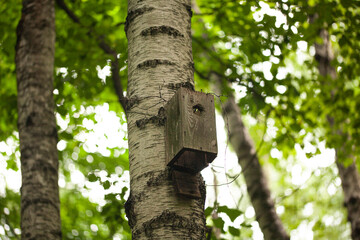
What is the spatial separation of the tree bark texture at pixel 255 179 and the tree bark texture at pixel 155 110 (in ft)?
5.46

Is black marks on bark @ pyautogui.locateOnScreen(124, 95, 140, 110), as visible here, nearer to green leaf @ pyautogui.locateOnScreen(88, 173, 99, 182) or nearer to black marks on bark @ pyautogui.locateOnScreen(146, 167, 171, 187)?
black marks on bark @ pyautogui.locateOnScreen(146, 167, 171, 187)

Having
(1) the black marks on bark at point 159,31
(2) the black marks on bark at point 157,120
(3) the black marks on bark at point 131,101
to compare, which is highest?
(1) the black marks on bark at point 159,31

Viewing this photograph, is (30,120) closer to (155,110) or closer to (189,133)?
(155,110)

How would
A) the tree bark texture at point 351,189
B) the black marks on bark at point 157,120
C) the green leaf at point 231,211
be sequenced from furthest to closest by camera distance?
the tree bark texture at point 351,189, the green leaf at point 231,211, the black marks on bark at point 157,120

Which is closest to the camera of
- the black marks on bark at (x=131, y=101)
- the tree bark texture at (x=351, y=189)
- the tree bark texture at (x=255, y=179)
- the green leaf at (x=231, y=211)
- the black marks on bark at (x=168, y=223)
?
the black marks on bark at (x=168, y=223)

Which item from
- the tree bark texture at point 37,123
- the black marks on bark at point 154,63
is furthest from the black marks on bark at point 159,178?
the tree bark texture at point 37,123

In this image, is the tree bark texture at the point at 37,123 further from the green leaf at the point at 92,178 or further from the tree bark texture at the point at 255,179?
the tree bark texture at the point at 255,179

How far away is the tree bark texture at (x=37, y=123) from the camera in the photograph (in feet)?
8.84

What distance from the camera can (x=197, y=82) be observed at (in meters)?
6.17

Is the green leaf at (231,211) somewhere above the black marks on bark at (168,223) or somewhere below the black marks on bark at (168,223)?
above

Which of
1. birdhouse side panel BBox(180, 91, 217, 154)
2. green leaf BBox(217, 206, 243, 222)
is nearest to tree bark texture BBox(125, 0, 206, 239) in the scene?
birdhouse side panel BBox(180, 91, 217, 154)

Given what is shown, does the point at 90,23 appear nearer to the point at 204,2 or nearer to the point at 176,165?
the point at 204,2

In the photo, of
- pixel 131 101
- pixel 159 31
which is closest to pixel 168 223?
pixel 131 101

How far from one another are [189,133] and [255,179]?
321 cm
